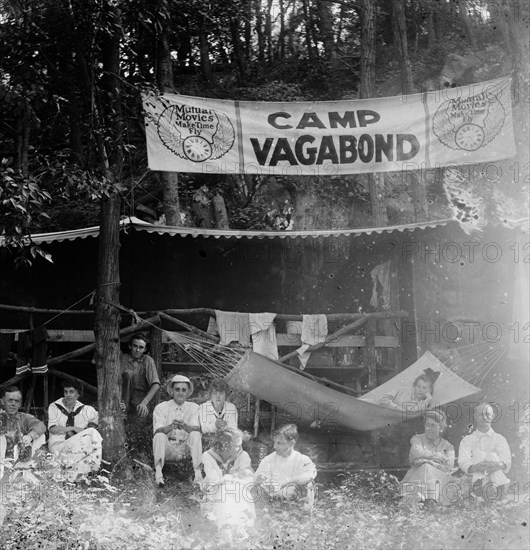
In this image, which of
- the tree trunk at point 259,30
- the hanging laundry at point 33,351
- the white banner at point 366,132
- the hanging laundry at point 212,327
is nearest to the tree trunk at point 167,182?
the white banner at point 366,132

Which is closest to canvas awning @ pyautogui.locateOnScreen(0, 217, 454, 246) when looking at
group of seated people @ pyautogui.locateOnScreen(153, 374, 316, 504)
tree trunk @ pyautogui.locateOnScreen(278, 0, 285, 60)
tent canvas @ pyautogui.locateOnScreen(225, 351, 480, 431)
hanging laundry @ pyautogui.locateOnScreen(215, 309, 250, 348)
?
hanging laundry @ pyautogui.locateOnScreen(215, 309, 250, 348)

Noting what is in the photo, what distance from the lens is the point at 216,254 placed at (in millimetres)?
9195

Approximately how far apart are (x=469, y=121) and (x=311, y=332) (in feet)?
8.92

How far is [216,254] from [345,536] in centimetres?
325

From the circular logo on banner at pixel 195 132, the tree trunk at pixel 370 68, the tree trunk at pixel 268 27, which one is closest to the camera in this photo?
the circular logo on banner at pixel 195 132

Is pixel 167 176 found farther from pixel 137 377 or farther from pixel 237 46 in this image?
pixel 237 46

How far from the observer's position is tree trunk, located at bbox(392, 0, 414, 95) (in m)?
11.6

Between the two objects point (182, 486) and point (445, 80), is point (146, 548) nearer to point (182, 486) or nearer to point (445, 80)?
point (182, 486)

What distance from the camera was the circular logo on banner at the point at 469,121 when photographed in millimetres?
9008

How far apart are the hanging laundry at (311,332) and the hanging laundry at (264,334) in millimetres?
264

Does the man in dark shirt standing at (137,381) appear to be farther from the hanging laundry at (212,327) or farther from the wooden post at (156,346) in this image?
the hanging laundry at (212,327)

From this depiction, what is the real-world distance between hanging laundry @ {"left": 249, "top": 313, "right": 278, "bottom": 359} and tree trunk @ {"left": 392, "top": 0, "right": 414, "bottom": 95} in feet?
14.6

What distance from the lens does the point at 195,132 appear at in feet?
28.8

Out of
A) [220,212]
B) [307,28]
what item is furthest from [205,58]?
[220,212]
